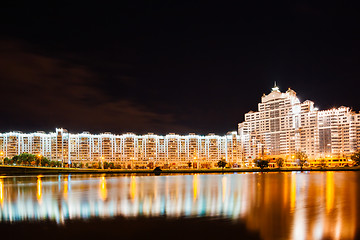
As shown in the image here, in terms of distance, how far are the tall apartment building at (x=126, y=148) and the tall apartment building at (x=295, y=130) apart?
1299 cm

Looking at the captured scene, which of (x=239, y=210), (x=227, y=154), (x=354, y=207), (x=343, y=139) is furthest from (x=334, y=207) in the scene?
(x=227, y=154)

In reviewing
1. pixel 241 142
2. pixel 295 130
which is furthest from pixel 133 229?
pixel 241 142

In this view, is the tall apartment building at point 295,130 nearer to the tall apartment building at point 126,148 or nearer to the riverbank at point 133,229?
the tall apartment building at point 126,148

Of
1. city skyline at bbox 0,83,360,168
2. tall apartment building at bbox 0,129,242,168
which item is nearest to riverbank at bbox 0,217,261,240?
tall apartment building at bbox 0,129,242,168

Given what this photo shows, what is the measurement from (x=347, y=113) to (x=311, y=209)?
141 metres

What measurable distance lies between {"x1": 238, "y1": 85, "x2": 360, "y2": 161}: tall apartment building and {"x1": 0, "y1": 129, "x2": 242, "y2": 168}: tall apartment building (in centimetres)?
1299

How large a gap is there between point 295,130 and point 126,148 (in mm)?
77115

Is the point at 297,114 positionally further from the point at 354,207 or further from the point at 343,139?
the point at 354,207

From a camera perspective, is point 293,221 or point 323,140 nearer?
point 293,221

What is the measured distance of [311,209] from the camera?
17781 mm

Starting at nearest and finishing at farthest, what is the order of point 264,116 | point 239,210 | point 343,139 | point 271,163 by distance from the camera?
point 239,210 → point 343,139 → point 271,163 → point 264,116

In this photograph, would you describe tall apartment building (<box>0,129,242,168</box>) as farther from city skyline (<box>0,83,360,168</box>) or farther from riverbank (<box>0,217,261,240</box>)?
riverbank (<box>0,217,261,240</box>)

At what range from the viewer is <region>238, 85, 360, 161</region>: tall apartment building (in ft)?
472

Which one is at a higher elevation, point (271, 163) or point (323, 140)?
point (323, 140)
